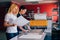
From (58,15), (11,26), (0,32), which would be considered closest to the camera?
(11,26)

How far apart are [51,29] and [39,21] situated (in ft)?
1.03

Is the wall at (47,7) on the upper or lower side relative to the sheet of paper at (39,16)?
upper

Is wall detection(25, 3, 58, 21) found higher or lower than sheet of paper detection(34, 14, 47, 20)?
higher

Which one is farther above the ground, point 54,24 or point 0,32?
point 54,24

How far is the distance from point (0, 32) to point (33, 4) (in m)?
1.47

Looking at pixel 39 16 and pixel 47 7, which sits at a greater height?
pixel 47 7

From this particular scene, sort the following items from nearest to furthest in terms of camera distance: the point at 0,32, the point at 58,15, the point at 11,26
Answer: the point at 11,26, the point at 58,15, the point at 0,32

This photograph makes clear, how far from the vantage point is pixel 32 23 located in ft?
10.0

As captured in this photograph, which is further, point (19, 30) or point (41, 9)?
point (41, 9)

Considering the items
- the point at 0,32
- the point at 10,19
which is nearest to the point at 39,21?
the point at 10,19

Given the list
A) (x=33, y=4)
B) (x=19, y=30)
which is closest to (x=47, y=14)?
(x=33, y=4)

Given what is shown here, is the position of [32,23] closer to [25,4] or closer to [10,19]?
[25,4]

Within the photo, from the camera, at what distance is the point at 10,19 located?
2.18m

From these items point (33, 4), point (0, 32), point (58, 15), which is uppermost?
point (33, 4)
